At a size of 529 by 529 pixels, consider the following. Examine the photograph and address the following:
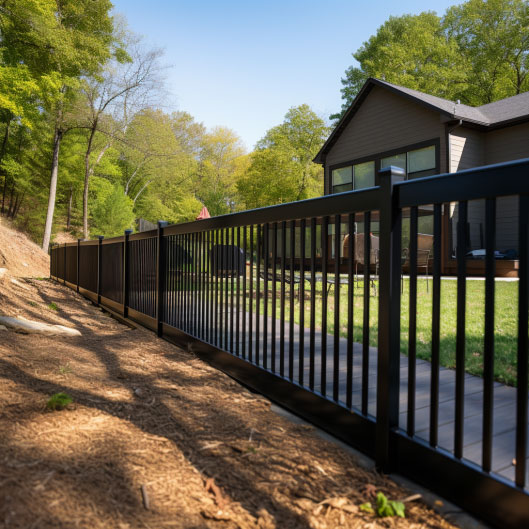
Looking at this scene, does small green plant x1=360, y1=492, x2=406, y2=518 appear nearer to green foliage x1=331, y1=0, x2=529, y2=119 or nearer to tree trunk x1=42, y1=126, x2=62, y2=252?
tree trunk x1=42, y1=126, x2=62, y2=252

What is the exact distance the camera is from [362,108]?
13445 millimetres

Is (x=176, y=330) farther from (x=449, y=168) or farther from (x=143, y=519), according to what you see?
(x=449, y=168)

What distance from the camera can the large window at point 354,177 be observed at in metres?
13.0

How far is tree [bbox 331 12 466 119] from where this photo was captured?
2011 centimetres

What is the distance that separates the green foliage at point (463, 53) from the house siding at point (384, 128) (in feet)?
26.0

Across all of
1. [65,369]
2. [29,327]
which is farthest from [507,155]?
[65,369]

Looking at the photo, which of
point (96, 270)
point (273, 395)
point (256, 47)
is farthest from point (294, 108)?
point (273, 395)

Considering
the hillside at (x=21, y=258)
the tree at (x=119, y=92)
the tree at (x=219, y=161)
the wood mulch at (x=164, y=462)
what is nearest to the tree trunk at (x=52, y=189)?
the tree at (x=119, y=92)

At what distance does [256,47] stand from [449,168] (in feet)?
39.1

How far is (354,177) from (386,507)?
505 inches

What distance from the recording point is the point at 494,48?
72.6 ft

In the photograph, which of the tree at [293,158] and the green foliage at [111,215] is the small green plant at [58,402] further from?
the green foliage at [111,215]

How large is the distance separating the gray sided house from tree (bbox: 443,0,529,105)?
1155cm

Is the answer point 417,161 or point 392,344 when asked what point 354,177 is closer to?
point 417,161
